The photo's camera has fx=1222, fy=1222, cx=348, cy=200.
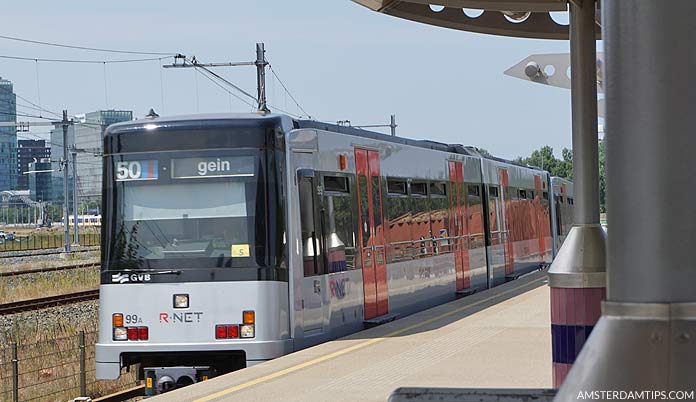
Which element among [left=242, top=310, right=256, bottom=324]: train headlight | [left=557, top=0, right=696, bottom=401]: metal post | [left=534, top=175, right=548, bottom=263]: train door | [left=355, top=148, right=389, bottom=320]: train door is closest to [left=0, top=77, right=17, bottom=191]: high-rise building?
[left=534, top=175, right=548, bottom=263]: train door

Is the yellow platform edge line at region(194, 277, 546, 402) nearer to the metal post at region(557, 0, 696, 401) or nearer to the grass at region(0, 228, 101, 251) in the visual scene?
the metal post at region(557, 0, 696, 401)

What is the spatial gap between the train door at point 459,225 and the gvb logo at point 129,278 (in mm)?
9042

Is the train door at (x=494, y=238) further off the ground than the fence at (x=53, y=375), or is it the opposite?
the train door at (x=494, y=238)

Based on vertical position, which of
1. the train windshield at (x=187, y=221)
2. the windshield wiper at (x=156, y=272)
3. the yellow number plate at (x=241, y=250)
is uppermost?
the train windshield at (x=187, y=221)

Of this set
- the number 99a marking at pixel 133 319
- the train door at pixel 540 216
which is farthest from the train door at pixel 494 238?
the number 99a marking at pixel 133 319

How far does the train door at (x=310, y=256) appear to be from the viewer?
44.2 feet

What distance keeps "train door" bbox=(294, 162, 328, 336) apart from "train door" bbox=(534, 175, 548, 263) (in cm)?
1795

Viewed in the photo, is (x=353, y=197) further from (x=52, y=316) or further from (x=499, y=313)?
(x=52, y=316)

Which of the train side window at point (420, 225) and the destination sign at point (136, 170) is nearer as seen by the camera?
the destination sign at point (136, 170)

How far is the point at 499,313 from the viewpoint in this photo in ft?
58.1

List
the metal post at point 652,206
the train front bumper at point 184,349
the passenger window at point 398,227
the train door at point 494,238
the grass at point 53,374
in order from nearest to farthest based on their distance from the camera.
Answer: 1. the metal post at point 652,206
2. the train front bumper at point 184,349
3. the grass at point 53,374
4. the passenger window at point 398,227
5. the train door at point 494,238

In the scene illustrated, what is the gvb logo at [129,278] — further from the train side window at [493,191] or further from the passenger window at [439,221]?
the train side window at [493,191]

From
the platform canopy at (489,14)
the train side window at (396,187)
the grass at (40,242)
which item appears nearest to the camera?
the platform canopy at (489,14)

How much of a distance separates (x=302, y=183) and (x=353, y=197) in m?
2.19
